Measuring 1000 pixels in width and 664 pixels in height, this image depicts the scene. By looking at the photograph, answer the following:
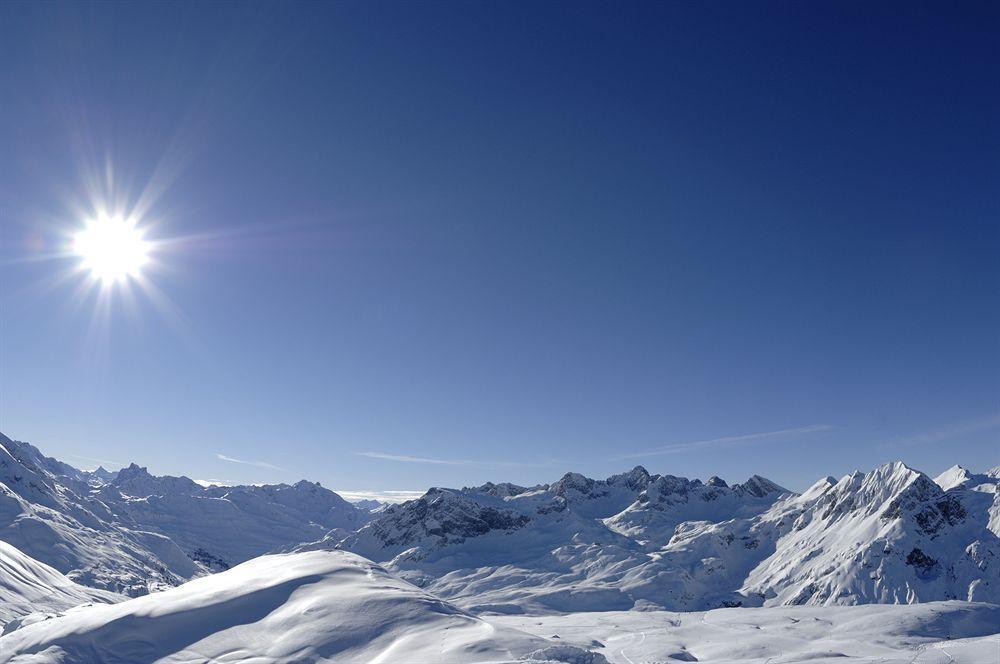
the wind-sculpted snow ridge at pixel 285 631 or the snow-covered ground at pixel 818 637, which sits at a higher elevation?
the wind-sculpted snow ridge at pixel 285 631

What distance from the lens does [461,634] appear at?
3822 centimetres

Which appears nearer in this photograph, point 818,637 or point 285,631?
point 285,631

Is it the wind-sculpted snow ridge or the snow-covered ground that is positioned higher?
the wind-sculpted snow ridge

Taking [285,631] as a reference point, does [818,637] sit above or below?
below

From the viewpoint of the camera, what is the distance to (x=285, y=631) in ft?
137

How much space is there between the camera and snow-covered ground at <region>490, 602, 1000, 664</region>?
91.4 meters

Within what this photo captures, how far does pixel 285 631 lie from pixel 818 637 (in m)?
139

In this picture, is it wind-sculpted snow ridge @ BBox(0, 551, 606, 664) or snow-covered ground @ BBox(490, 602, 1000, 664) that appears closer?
wind-sculpted snow ridge @ BBox(0, 551, 606, 664)

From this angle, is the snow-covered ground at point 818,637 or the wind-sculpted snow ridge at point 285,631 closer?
the wind-sculpted snow ridge at point 285,631

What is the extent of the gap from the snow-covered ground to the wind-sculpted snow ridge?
199ft

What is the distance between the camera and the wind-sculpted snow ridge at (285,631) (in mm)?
36875

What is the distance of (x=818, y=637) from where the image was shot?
5271 inches

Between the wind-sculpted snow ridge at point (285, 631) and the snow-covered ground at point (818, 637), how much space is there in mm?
60570

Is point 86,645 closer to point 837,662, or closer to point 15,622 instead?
point 15,622
